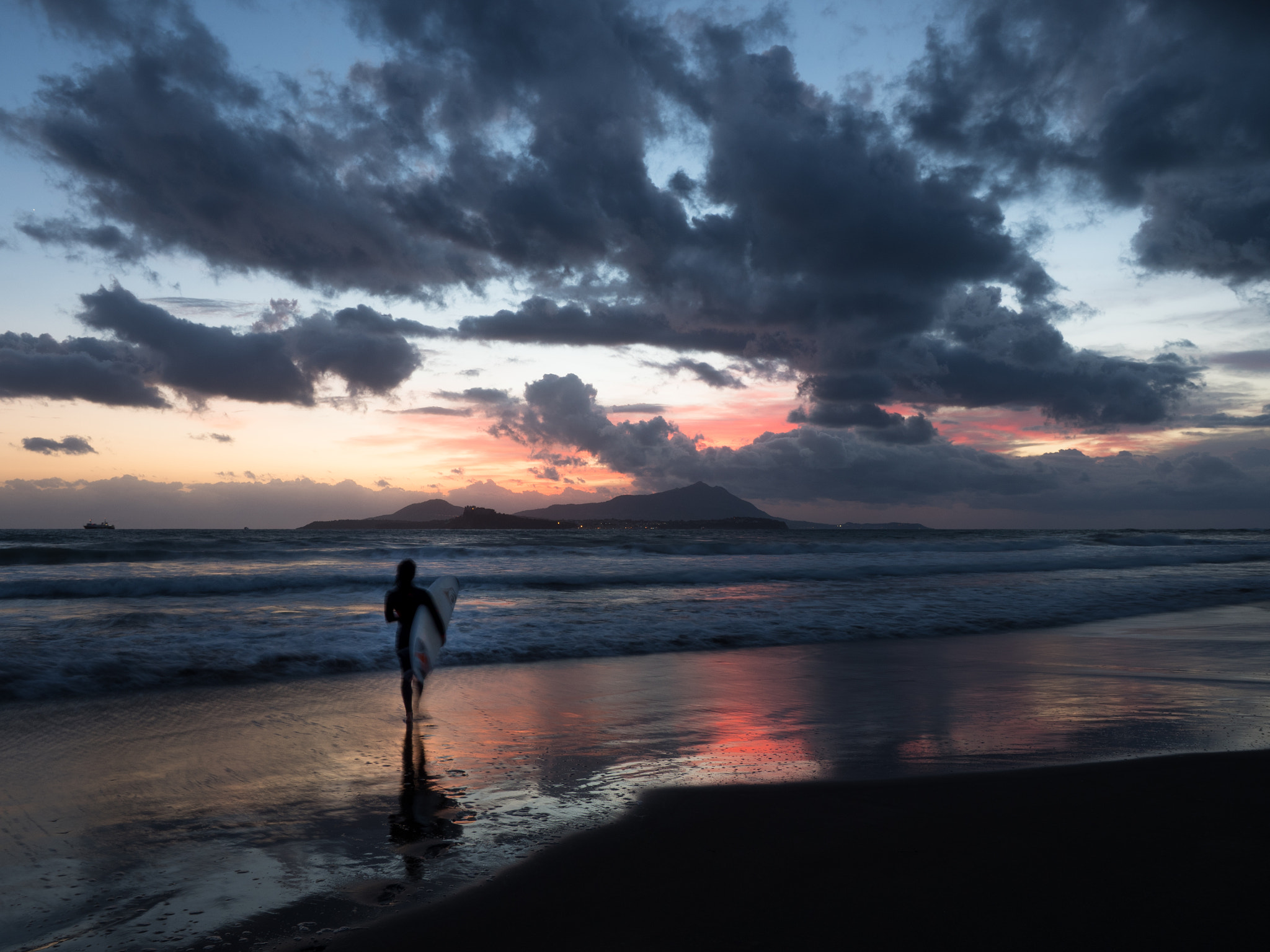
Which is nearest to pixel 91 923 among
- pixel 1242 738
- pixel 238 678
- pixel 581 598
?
pixel 238 678

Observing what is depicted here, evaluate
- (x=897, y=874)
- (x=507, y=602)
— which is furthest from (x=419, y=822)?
(x=507, y=602)

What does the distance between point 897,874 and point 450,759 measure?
11.3 feet

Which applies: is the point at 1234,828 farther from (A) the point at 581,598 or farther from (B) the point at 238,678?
(A) the point at 581,598

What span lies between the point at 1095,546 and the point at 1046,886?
1974 inches

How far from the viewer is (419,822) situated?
4.32m

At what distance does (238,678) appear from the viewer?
9.02m

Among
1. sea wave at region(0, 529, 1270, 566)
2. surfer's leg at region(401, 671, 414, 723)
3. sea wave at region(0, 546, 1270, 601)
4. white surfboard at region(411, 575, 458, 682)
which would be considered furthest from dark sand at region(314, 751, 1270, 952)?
sea wave at region(0, 529, 1270, 566)

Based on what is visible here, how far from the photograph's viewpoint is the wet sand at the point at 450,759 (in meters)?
3.54

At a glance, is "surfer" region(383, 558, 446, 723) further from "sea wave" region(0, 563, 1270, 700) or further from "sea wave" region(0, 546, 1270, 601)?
"sea wave" region(0, 546, 1270, 601)

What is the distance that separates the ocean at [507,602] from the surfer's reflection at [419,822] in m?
4.92

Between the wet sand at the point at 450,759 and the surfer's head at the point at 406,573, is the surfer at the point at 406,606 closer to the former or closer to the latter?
the surfer's head at the point at 406,573

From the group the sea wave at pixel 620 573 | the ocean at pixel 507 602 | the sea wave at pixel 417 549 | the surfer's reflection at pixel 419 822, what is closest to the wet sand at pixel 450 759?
the surfer's reflection at pixel 419 822

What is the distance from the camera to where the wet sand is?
11.6 ft

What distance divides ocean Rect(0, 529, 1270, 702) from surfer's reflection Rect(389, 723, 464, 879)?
492cm
